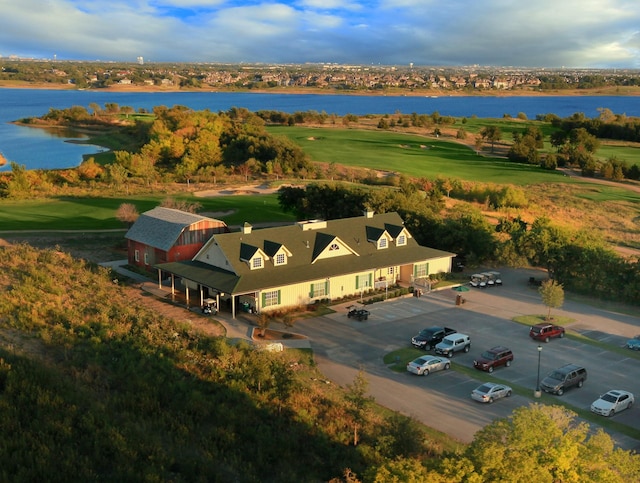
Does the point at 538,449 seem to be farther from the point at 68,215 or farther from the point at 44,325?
the point at 68,215

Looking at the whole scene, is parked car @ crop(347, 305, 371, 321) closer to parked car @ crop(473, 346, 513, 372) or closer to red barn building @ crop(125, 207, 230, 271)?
parked car @ crop(473, 346, 513, 372)

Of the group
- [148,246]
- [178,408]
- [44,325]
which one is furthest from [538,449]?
[148,246]

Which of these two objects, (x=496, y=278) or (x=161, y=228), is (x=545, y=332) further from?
(x=161, y=228)

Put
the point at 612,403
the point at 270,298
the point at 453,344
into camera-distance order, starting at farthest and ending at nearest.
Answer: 1. the point at 270,298
2. the point at 453,344
3. the point at 612,403

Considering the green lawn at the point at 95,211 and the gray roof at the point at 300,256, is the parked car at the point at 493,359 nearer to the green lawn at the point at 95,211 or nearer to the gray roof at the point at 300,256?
the gray roof at the point at 300,256

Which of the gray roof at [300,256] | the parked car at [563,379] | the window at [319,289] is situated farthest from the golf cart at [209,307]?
the parked car at [563,379]

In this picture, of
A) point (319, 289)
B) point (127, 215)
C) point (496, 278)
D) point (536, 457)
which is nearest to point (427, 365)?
point (319, 289)
